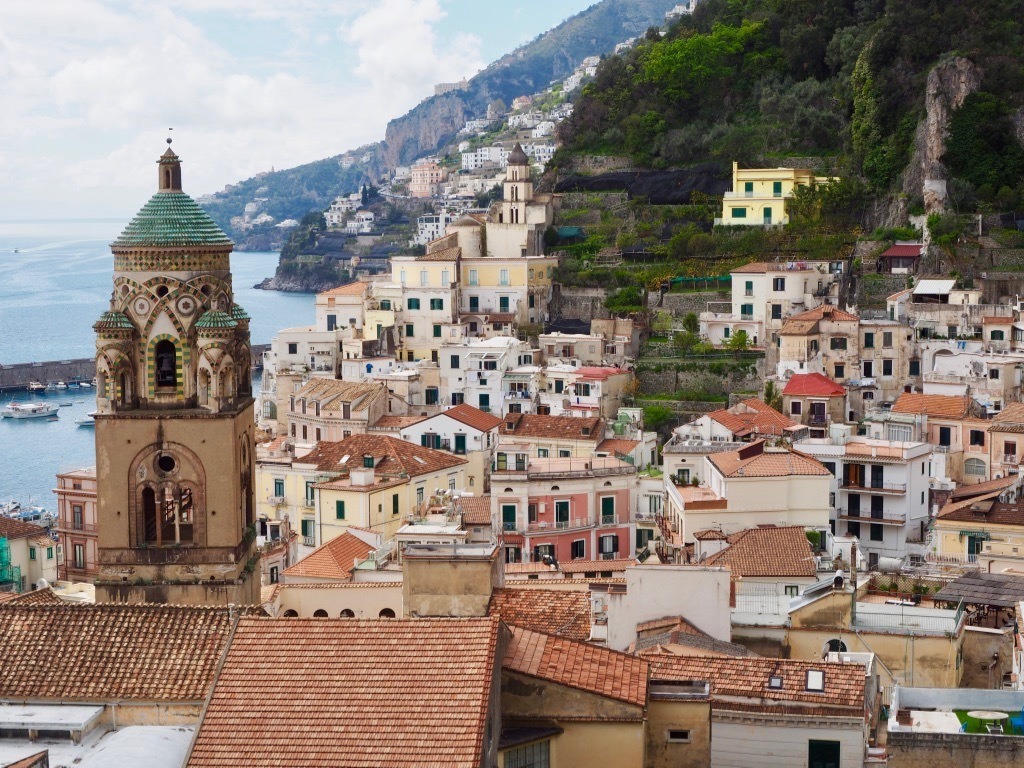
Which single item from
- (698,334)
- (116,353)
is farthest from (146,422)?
(698,334)

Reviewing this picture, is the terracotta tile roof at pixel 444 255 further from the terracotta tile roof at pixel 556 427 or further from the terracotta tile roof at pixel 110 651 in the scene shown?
the terracotta tile roof at pixel 110 651

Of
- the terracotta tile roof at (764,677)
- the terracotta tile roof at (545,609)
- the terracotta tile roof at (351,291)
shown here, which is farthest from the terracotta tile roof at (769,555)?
the terracotta tile roof at (351,291)

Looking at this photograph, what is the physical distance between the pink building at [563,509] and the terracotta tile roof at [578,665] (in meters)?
28.5

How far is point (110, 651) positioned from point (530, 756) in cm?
563

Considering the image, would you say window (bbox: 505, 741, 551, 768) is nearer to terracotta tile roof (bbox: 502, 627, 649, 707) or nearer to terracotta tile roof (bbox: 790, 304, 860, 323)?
terracotta tile roof (bbox: 502, 627, 649, 707)

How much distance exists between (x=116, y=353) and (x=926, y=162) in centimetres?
5874

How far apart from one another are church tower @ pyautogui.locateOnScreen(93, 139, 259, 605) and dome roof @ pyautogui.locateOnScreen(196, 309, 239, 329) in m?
0.02

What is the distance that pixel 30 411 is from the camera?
4599 inches

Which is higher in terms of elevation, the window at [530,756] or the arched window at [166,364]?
the arched window at [166,364]

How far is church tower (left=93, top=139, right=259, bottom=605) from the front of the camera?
86.1 ft

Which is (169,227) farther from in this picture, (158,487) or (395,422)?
(395,422)

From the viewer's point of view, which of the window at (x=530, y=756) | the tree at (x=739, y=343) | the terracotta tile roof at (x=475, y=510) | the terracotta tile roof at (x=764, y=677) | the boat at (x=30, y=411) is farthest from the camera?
the boat at (x=30, y=411)

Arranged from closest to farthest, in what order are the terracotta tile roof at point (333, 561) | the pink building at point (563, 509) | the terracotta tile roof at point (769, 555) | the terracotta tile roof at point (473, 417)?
the terracotta tile roof at point (769, 555) → the terracotta tile roof at point (333, 561) → the pink building at point (563, 509) → the terracotta tile roof at point (473, 417)

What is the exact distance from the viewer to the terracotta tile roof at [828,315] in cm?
6681
